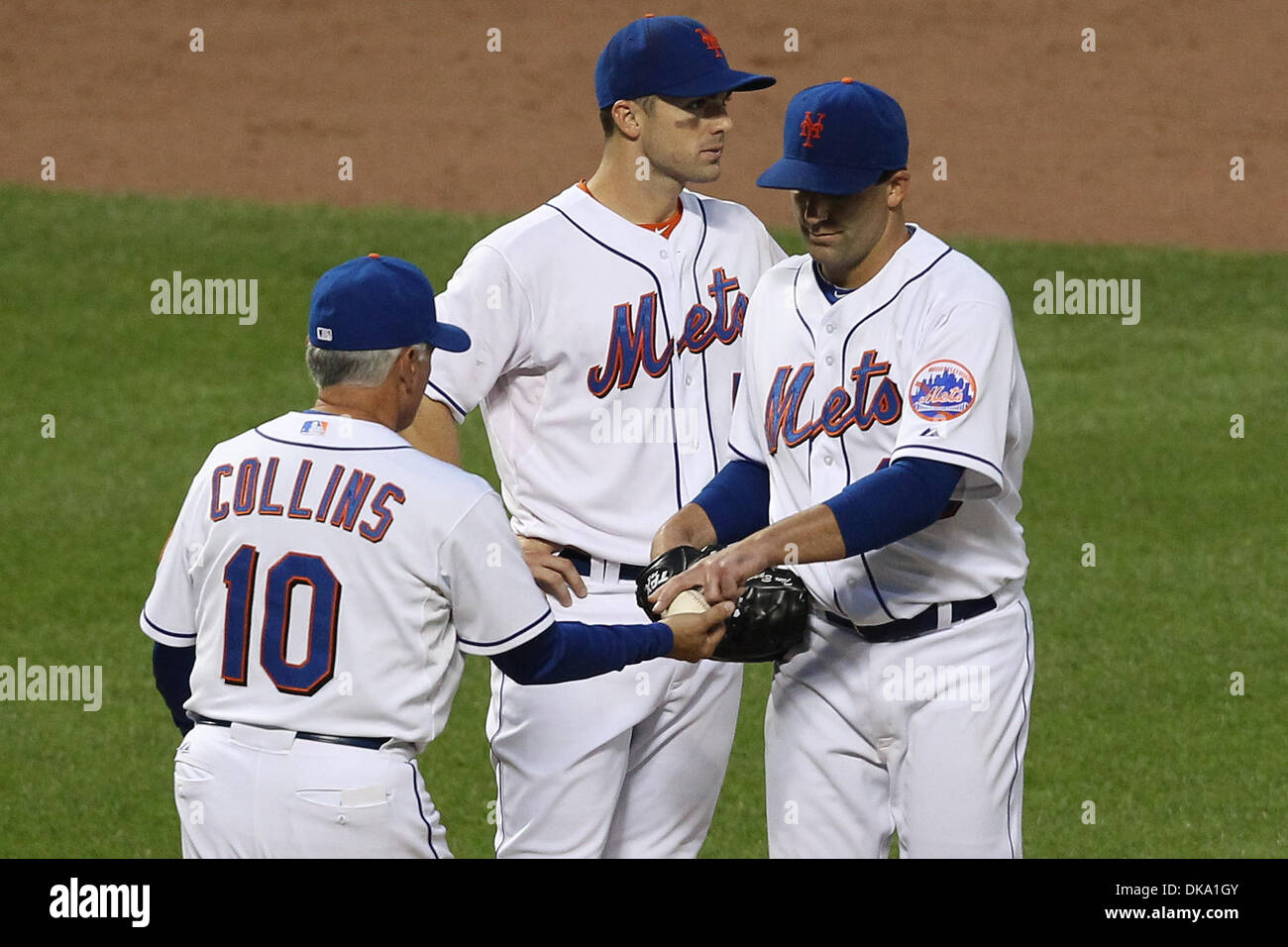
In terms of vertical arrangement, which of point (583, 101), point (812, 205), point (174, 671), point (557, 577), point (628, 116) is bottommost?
point (174, 671)

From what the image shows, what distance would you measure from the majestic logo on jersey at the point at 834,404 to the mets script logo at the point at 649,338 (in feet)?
1.41

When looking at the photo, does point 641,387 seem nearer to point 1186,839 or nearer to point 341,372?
point 341,372

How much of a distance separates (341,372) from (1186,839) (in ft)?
11.6

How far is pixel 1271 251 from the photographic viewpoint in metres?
14.0

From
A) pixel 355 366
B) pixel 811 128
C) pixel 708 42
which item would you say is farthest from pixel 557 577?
pixel 708 42

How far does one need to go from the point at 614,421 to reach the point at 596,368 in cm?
14

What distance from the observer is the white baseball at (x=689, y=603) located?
3953mm

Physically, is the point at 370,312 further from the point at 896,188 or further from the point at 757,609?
the point at 896,188

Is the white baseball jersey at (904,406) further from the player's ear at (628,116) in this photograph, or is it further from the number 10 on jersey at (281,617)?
the number 10 on jersey at (281,617)

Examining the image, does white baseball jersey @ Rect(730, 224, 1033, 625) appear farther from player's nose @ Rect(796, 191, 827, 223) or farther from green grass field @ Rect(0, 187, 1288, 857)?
green grass field @ Rect(0, 187, 1288, 857)

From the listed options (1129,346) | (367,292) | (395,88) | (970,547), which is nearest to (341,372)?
(367,292)

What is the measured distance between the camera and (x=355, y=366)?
143 inches

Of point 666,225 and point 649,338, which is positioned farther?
point 666,225

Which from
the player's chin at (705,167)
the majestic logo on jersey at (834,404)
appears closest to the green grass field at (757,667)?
the majestic logo on jersey at (834,404)
